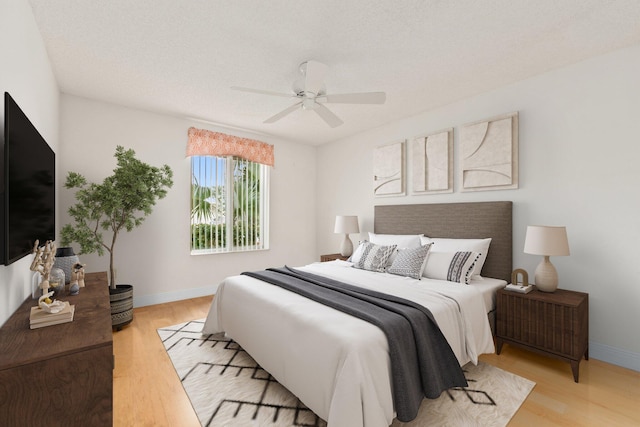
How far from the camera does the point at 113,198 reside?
Result: 3.00 metres

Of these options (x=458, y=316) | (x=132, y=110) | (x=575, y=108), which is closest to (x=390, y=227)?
(x=458, y=316)

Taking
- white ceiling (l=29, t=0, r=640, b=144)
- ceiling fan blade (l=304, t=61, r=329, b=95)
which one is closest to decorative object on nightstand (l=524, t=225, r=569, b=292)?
white ceiling (l=29, t=0, r=640, b=144)

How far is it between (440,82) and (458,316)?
228 centimetres

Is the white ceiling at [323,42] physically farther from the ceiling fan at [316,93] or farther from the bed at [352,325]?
the bed at [352,325]

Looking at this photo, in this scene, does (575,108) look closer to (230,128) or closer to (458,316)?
(458,316)

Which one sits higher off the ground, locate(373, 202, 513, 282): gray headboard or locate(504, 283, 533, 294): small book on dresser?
locate(373, 202, 513, 282): gray headboard

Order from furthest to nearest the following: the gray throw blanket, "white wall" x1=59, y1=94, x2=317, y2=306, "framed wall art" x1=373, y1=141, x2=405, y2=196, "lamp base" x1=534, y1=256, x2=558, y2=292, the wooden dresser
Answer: "framed wall art" x1=373, y1=141, x2=405, y2=196 → "white wall" x1=59, y1=94, x2=317, y2=306 → "lamp base" x1=534, y1=256, x2=558, y2=292 → the gray throw blanket → the wooden dresser

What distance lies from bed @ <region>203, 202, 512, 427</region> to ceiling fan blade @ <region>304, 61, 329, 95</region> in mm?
1778

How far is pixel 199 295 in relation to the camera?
4336 mm

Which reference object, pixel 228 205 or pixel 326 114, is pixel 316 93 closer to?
pixel 326 114

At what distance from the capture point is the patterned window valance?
13.8 ft

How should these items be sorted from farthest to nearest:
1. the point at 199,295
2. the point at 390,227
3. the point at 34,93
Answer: the point at 199,295
the point at 390,227
the point at 34,93

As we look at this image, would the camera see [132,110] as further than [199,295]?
No

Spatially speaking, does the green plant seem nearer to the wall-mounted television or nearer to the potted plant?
the potted plant
